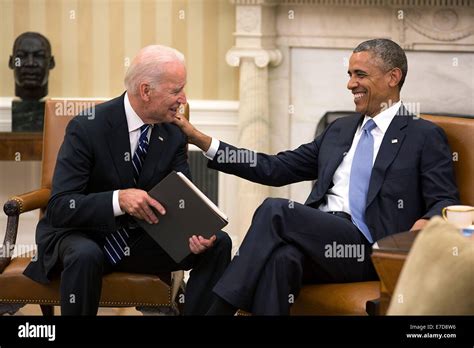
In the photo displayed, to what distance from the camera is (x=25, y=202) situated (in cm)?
384

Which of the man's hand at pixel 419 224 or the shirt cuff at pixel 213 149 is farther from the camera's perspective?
the shirt cuff at pixel 213 149

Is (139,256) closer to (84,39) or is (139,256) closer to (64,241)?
(64,241)

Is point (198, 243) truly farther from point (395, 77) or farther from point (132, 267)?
point (395, 77)

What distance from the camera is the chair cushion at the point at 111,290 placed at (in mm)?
3551

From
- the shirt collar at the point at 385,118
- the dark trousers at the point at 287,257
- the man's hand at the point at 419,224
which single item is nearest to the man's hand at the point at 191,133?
the dark trousers at the point at 287,257

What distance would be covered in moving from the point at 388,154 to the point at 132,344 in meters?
1.81

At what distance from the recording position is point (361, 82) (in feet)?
11.9

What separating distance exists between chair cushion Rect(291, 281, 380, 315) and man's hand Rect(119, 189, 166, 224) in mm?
561

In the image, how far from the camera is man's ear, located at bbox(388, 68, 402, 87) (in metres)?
3.65

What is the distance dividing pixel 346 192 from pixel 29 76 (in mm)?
2594

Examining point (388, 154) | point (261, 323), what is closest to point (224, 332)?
point (261, 323)

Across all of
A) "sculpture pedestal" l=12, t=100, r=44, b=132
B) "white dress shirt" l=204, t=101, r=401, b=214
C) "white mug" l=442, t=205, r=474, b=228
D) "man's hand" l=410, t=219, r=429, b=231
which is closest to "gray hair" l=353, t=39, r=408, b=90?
"white dress shirt" l=204, t=101, r=401, b=214

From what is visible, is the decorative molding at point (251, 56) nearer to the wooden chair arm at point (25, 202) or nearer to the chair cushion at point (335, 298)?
the wooden chair arm at point (25, 202)

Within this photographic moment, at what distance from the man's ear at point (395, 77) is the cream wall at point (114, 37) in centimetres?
231
